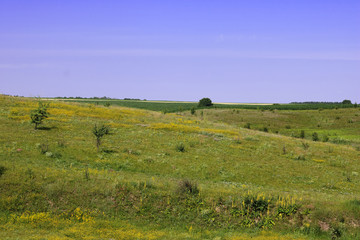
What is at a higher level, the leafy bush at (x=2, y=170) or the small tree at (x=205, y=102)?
the small tree at (x=205, y=102)

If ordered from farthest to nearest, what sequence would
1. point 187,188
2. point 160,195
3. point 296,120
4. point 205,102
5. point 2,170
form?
point 205,102 < point 296,120 < point 2,170 < point 187,188 < point 160,195

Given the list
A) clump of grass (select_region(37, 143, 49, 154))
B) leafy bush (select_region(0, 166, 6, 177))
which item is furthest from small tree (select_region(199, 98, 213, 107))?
leafy bush (select_region(0, 166, 6, 177))

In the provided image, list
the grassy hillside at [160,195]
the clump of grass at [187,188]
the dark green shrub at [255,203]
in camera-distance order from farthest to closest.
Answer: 1. the clump of grass at [187,188]
2. the dark green shrub at [255,203]
3. the grassy hillside at [160,195]

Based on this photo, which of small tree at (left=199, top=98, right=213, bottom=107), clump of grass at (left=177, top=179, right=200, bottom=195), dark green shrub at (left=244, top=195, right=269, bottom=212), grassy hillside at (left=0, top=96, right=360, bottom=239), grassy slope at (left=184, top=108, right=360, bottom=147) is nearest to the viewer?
grassy hillside at (left=0, top=96, right=360, bottom=239)

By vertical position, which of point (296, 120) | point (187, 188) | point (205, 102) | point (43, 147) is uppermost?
→ point (205, 102)

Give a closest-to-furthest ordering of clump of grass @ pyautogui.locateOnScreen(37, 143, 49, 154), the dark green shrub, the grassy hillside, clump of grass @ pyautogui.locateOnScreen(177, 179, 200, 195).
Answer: the grassy hillside < the dark green shrub < clump of grass @ pyautogui.locateOnScreen(177, 179, 200, 195) < clump of grass @ pyautogui.locateOnScreen(37, 143, 49, 154)

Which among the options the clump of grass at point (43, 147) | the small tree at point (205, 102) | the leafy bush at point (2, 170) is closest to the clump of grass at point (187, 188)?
the leafy bush at point (2, 170)

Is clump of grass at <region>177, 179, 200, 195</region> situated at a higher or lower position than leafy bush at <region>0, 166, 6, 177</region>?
lower

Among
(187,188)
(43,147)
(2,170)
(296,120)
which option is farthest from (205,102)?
(2,170)

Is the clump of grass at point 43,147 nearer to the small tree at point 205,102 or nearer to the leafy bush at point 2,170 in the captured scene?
the leafy bush at point 2,170

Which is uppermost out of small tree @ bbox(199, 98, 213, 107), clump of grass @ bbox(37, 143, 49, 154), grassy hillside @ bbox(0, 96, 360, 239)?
small tree @ bbox(199, 98, 213, 107)

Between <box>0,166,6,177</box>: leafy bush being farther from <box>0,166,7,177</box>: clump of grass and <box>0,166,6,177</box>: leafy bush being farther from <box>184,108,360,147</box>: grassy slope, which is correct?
<box>184,108,360,147</box>: grassy slope

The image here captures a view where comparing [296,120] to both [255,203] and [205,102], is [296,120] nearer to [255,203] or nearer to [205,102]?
[205,102]

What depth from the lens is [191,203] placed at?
63.8ft
